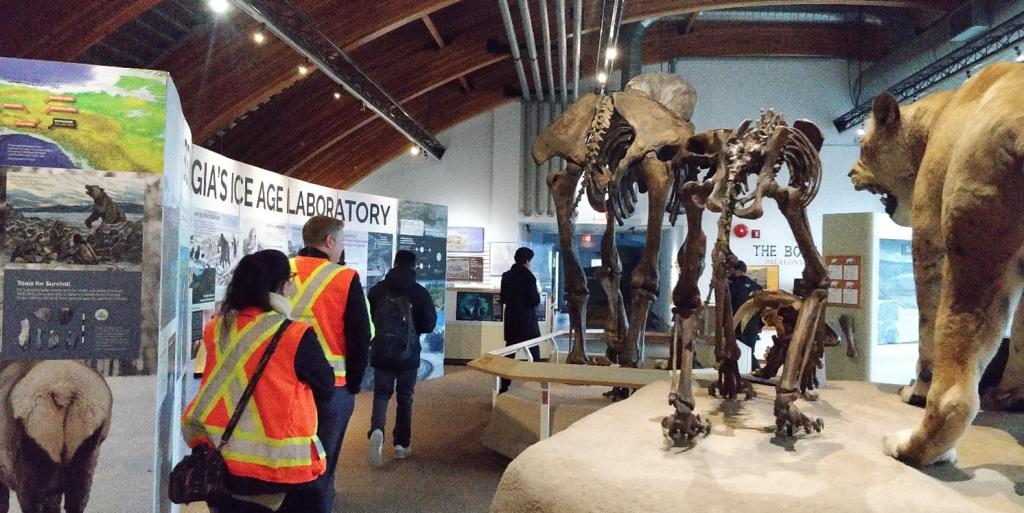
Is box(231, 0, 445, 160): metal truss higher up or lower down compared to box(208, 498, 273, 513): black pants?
higher up

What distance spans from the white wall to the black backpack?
22.8 ft

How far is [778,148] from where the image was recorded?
3.75 metres

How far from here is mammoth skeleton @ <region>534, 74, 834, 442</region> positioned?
338cm

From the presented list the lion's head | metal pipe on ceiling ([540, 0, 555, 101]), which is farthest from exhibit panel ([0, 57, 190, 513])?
metal pipe on ceiling ([540, 0, 555, 101])

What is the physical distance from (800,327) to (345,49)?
20.7ft

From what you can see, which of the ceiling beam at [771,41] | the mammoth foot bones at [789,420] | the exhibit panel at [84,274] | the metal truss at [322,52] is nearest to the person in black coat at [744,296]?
the mammoth foot bones at [789,420]

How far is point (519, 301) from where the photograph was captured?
7957 millimetres

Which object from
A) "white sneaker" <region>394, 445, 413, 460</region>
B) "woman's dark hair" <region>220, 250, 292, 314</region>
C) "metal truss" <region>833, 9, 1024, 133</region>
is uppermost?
"metal truss" <region>833, 9, 1024, 133</region>

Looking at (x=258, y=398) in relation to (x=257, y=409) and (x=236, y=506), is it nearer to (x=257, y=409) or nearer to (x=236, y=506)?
(x=257, y=409)

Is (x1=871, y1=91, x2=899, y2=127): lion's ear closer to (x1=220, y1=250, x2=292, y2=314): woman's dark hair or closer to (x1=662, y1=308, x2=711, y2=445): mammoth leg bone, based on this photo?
(x1=662, y1=308, x2=711, y2=445): mammoth leg bone

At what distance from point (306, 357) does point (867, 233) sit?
20.4 feet

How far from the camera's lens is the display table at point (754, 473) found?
7.75 feet

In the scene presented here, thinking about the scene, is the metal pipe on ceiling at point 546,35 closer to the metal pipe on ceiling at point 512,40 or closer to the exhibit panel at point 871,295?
the metal pipe on ceiling at point 512,40

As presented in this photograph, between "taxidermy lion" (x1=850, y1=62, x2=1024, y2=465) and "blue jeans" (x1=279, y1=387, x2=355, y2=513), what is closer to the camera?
"taxidermy lion" (x1=850, y1=62, x2=1024, y2=465)
